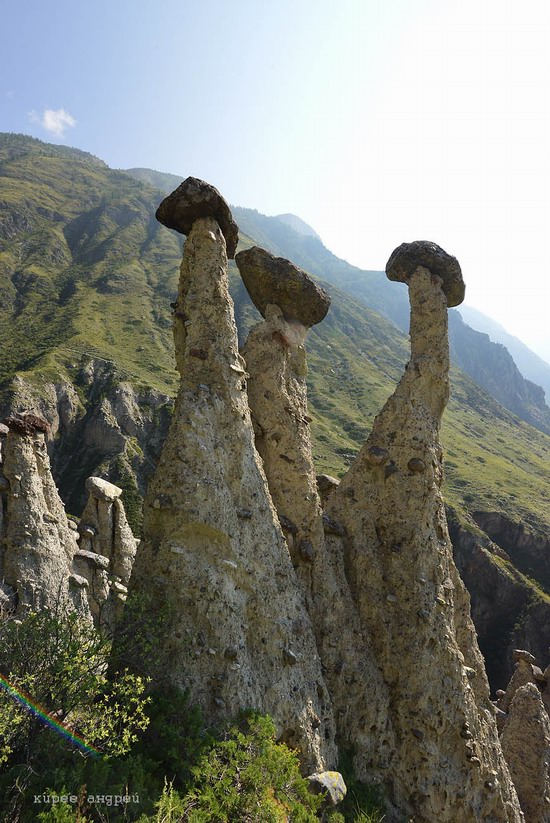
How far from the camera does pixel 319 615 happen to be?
452 inches

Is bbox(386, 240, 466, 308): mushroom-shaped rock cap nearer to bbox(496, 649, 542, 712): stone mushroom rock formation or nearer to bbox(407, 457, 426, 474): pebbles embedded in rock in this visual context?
bbox(407, 457, 426, 474): pebbles embedded in rock

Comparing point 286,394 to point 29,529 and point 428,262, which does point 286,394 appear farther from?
point 29,529

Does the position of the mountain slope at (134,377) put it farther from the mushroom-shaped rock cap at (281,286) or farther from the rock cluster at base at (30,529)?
the mushroom-shaped rock cap at (281,286)

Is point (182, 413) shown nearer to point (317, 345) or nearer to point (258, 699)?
point (258, 699)

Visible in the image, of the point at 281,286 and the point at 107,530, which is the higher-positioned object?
the point at 281,286

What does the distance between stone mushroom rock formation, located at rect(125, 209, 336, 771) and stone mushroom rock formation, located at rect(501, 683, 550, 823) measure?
11.1 metres

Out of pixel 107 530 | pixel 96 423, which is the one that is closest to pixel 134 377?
pixel 96 423

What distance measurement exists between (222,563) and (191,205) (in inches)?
340

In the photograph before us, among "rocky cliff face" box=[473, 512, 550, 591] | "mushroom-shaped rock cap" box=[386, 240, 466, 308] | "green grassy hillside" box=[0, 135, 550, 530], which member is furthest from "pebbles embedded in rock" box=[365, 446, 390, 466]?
"rocky cliff face" box=[473, 512, 550, 591]

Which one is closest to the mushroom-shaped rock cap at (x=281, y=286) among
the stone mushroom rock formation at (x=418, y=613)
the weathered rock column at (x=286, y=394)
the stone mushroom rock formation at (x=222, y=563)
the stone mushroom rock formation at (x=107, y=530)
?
the weathered rock column at (x=286, y=394)

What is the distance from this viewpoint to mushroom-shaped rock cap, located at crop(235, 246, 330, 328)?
563 inches

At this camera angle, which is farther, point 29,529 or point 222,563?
point 29,529

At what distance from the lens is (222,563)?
9891 mm

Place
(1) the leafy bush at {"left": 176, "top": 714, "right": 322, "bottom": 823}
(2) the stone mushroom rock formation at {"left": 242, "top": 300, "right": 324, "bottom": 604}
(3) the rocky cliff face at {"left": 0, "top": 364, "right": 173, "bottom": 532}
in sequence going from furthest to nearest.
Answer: (3) the rocky cliff face at {"left": 0, "top": 364, "right": 173, "bottom": 532} < (2) the stone mushroom rock formation at {"left": 242, "top": 300, "right": 324, "bottom": 604} < (1) the leafy bush at {"left": 176, "top": 714, "right": 322, "bottom": 823}
